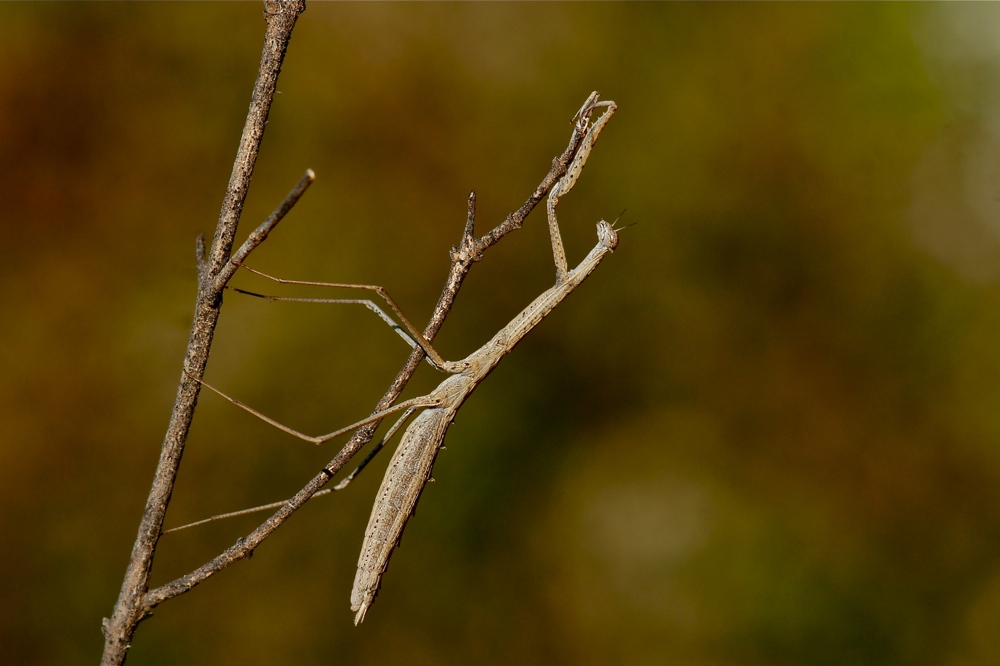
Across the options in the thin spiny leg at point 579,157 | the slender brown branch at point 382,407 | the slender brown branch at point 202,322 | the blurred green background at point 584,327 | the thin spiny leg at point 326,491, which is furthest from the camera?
the blurred green background at point 584,327

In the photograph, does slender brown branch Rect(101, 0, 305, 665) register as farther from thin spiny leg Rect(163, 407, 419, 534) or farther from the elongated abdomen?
the elongated abdomen

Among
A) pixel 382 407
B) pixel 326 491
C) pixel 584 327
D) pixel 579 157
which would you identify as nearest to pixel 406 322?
pixel 382 407

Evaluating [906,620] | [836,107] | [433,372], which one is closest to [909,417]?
[906,620]

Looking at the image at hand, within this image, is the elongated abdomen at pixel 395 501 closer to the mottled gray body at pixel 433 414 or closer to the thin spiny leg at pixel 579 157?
the mottled gray body at pixel 433 414

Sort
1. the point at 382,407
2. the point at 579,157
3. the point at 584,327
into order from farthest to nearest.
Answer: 1. the point at 584,327
2. the point at 579,157
3. the point at 382,407

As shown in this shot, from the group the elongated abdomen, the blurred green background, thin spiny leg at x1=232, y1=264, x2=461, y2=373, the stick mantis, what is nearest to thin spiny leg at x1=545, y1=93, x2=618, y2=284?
the stick mantis

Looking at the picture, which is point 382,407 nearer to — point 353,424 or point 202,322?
point 353,424

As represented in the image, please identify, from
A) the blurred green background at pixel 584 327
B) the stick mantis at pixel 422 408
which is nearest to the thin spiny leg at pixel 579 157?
the stick mantis at pixel 422 408
